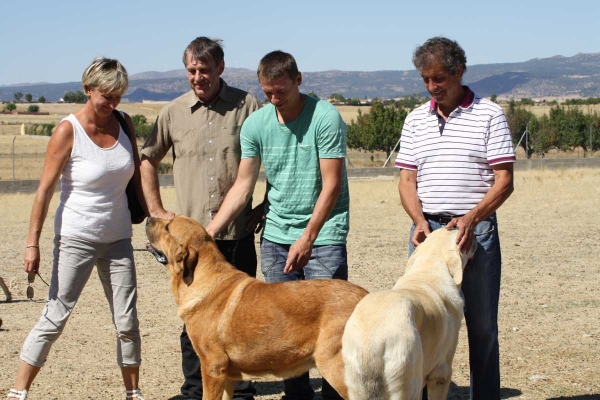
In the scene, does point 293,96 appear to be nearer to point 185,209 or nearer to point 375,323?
point 185,209

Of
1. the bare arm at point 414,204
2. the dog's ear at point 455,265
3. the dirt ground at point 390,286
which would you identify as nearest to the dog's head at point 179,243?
the bare arm at point 414,204

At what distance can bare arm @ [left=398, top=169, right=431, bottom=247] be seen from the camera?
525 cm

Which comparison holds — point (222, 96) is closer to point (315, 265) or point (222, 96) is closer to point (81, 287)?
point (315, 265)

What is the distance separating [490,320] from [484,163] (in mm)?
1052

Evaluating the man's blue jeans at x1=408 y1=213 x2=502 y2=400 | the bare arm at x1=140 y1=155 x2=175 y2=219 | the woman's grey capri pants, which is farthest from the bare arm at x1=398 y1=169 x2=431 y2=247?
the woman's grey capri pants

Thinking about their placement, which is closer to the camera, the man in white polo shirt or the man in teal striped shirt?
the man in white polo shirt

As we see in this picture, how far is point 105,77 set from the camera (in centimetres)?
551

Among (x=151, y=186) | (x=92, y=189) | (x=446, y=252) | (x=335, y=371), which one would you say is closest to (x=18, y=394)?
(x=92, y=189)

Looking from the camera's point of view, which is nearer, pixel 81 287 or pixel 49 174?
pixel 49 174

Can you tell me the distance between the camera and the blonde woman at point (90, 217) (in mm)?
5602

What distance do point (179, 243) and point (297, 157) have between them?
39.1 inches

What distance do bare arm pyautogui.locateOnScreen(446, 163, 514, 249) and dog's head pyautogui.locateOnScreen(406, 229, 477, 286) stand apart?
0.06 m

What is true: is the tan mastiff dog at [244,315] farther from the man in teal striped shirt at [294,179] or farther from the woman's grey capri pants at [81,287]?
the woman's grey capri pants at [81,287]

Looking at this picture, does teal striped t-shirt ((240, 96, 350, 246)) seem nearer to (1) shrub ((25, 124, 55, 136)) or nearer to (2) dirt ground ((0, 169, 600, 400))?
(2) dirt ground ((0, 169, 600, 400))
